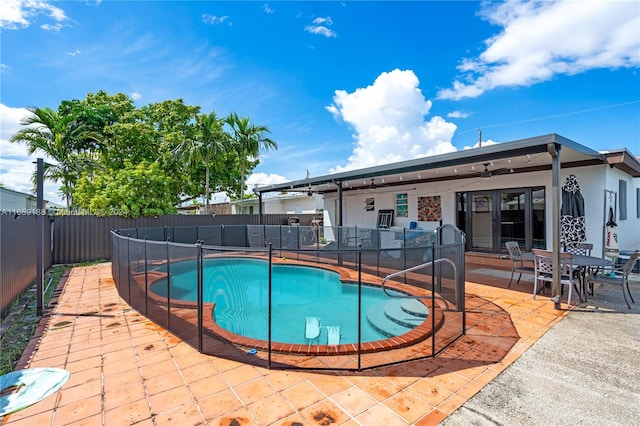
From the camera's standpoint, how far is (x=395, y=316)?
14.3ft

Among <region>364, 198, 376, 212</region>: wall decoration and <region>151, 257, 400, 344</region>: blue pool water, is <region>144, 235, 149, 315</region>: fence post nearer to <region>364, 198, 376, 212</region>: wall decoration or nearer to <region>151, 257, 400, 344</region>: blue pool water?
<region>151, 257, 400, 344</region>: blue pool water

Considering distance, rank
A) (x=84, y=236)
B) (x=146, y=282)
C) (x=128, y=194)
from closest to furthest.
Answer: (x=146, y=282) < (x=84, y=236) < (x=128, y=194)

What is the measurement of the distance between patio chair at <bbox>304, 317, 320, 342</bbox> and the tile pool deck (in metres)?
0.96

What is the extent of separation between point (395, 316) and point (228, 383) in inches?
99.0

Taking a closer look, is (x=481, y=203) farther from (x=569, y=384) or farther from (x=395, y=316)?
(x=569, y=384)

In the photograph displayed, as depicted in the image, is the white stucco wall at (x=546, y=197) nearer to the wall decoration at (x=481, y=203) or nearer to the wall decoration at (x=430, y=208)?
the wall decoration at (x=430, y=208)

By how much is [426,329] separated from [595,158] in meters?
6.13

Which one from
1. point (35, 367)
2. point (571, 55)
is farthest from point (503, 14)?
point (35, 367)

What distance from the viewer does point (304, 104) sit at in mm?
15719

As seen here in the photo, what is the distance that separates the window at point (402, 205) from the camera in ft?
38.2

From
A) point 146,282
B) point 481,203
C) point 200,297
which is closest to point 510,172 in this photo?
point 481,203

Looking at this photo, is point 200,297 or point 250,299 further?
point 250,299

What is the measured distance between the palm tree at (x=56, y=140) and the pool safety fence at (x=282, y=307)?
472 inches

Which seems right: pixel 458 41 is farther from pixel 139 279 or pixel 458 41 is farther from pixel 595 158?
pixel 139 279
